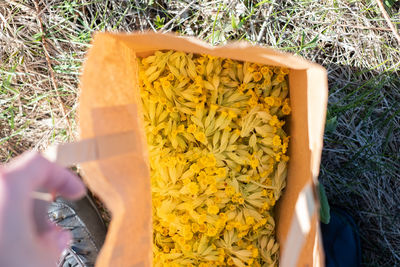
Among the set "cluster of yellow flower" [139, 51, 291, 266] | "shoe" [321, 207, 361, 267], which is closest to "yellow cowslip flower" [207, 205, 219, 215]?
"cluster of yellow flower" [139, 51, 291, 266]

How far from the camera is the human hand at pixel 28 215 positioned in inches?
26.0

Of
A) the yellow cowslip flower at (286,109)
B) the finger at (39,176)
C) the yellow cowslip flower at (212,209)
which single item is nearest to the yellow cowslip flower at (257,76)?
the yellow cowslip flower at (286,109)

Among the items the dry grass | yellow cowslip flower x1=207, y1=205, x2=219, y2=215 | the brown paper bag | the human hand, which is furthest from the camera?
the dry grass

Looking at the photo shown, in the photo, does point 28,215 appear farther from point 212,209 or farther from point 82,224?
point 82,224

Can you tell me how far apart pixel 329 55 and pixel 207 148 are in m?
0.59

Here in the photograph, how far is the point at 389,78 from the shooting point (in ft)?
5.14

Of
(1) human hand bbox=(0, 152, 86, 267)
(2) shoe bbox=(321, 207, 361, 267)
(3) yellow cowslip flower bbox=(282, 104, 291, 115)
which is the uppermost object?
(1) human hand bbox=(0, 152, 86, 267)

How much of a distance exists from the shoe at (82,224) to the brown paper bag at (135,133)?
46 centimetres

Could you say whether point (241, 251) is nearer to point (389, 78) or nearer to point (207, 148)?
point (207, 148)

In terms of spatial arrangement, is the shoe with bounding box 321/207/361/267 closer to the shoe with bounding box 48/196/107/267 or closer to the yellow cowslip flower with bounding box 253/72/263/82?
the yellow cowslip flower with bounding box 253/72/263/82

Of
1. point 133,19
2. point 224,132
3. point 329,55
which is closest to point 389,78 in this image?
point 329,55

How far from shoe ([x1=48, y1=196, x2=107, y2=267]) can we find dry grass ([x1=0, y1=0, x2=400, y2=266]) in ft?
0.88

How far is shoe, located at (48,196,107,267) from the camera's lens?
1658 millimetres

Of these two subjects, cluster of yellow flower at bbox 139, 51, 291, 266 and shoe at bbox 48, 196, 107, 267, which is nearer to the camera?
cluster of yellow flower at bbox 139, 51, 291, 266
